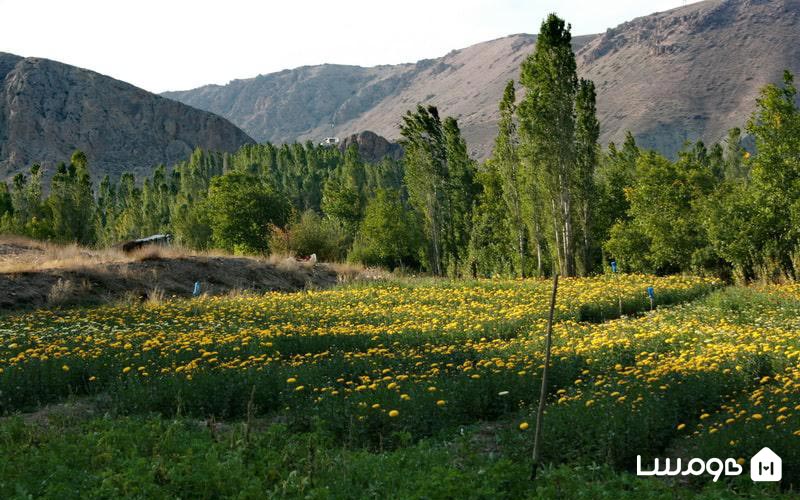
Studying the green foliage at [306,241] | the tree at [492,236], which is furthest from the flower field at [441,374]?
the tree at [492,236]

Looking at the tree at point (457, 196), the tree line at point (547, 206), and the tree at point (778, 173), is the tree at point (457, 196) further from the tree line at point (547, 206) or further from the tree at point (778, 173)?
the tree at point (778, 173)

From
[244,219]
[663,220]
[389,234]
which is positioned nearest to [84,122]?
[389,234]

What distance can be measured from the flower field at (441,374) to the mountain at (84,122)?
507 ft

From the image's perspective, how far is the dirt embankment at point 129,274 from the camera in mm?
18188

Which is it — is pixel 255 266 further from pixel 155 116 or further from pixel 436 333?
pixel 155 116

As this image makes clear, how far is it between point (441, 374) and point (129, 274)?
48.8 feet

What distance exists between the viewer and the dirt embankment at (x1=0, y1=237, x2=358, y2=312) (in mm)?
18188

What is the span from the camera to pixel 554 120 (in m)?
28.6

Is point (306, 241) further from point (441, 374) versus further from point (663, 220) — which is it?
point (441, 374)

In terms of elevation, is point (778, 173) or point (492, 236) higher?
point (778, 173)

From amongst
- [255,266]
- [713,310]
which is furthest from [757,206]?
[255,266]

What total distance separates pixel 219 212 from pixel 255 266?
2107 centimetres

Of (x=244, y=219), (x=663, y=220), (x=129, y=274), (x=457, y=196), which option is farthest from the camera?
(x=244, y=219)

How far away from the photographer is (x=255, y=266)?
2634cm
